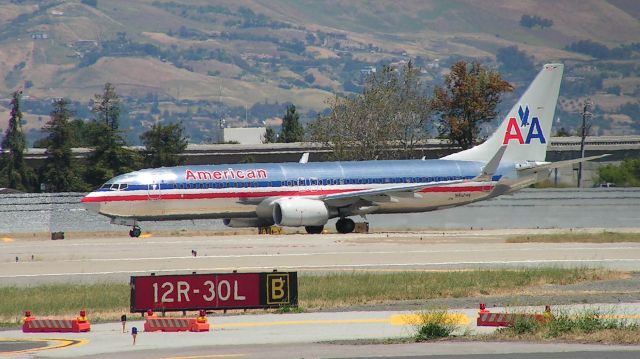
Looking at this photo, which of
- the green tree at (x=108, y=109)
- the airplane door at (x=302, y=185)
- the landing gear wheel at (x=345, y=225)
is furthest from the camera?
the green tree at (x=108, y=109)

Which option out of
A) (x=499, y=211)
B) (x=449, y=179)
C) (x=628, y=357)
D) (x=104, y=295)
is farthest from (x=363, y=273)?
(x=499, y=211)

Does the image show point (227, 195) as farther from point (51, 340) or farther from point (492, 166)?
point (51, 340)

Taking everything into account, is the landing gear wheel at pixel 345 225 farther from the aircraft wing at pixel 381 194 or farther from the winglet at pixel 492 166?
the winglet at pixel 492 166

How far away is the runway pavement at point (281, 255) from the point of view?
147ft

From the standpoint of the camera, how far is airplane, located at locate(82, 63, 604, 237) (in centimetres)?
6141

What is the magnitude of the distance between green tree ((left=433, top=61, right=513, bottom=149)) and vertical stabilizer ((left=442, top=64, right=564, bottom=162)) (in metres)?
40.1

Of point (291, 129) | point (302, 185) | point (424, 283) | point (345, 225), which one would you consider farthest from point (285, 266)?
point (291, 129)

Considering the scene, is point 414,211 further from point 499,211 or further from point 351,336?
point 351,336

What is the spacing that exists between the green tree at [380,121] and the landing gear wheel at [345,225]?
1392 inches

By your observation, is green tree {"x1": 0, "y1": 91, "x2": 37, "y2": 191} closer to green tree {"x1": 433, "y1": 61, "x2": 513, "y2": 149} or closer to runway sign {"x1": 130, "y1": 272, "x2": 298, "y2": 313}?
green tree {"x1": 433, "y1": 61, "x2": 513, "y2": 149}

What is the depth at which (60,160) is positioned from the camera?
109 m

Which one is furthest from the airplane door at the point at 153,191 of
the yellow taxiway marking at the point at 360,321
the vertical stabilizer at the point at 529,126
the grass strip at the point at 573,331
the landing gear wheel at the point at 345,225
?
the grass strip at the point at 573,331

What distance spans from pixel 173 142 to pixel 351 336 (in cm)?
9008

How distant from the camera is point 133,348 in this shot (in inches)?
1041
